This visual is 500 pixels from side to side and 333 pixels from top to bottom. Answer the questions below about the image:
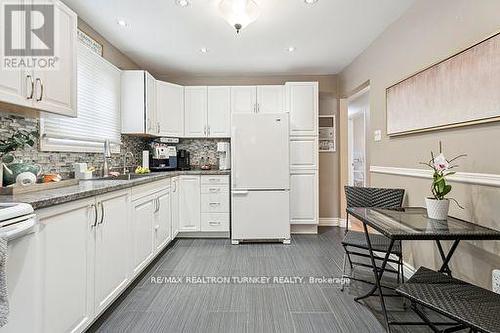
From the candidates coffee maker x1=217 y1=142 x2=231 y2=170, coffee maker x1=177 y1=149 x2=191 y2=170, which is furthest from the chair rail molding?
coffee maker x1=177 y1=149 x2=191 y2=170

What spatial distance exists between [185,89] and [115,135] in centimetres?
135

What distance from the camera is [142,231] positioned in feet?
8.77

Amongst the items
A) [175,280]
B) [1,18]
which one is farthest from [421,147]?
[1,18]

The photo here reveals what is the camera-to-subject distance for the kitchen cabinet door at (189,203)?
13.5 feet

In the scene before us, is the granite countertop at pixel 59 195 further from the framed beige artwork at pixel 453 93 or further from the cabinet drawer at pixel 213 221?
the framed beige artwork at pixel 453 93

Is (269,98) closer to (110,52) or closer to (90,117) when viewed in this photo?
(110,52)

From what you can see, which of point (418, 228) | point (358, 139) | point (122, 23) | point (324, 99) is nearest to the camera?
point (418, 228)

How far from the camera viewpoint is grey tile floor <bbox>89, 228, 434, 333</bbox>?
201 cm

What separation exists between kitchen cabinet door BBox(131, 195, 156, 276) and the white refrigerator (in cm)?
128

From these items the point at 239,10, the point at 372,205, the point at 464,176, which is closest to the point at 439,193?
the point at 464,176

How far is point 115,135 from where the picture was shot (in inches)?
145

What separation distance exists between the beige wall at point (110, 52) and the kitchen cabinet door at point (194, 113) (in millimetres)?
863

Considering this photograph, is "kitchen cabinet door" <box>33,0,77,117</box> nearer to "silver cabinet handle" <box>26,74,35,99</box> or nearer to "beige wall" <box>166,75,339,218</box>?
"silver cabinet handle" <box>26,74,35,99</box>

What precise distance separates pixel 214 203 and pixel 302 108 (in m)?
1.87
